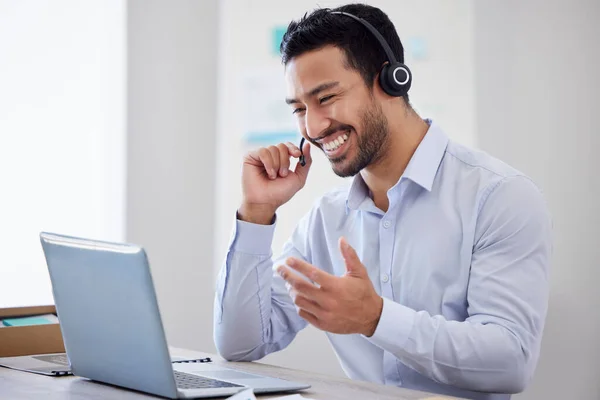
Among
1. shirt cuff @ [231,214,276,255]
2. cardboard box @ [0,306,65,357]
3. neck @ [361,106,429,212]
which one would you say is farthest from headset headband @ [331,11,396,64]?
cardboard box @ [0,306,65,357]

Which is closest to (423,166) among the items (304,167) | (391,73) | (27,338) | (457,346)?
(391,73)

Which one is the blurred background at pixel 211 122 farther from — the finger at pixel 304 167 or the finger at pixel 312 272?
the finger at pixel 312 272

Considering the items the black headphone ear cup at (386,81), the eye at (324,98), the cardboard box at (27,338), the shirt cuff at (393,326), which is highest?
the black headphone ear cup at (386,81)

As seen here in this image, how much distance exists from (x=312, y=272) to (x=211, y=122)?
2304mm

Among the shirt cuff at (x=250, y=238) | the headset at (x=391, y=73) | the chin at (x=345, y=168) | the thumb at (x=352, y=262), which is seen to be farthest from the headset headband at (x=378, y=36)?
the thumb at (x=352, y=262)

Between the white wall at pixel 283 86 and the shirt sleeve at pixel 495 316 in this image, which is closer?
the shirt sleeve at pixel 495 316

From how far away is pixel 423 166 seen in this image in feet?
5.16

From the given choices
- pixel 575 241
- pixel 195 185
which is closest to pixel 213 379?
pixel 575 241

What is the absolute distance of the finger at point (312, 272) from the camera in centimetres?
116

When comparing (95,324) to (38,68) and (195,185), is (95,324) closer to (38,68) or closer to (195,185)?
(38,68)

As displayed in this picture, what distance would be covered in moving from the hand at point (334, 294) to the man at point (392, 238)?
0.02m

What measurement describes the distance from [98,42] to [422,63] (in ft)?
4.48

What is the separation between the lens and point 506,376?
1329mm

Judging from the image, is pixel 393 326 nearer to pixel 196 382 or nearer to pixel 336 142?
pixel 196 382
